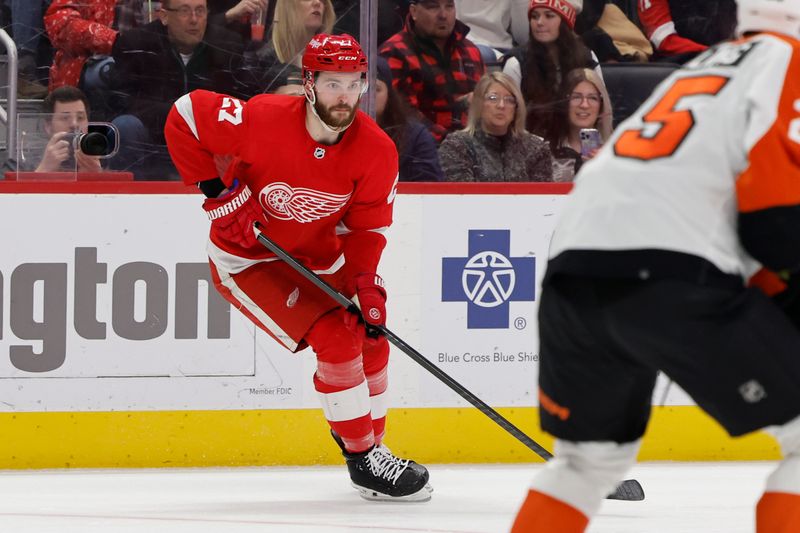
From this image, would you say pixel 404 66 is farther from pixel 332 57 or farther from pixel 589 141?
pixel 332 57

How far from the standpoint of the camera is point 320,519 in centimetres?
323

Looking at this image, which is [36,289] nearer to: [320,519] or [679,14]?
[320,519]

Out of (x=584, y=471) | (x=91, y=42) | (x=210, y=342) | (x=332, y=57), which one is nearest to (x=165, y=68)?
(x=91, y=42)

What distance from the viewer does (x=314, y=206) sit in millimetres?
3471

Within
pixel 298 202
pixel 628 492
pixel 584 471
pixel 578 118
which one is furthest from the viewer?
pixel 578 118

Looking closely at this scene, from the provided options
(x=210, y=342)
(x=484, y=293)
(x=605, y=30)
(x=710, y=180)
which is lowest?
(x=210, y=342)

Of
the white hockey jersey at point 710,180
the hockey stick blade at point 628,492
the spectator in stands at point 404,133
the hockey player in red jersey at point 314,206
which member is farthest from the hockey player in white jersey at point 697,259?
the spectator in stands at point 404,133

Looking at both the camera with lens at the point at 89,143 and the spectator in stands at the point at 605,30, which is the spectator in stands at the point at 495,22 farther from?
the camera with lens at the point at 89,143

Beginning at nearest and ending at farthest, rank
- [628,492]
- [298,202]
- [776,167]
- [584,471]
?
[776,167] → [584,471] → [628,492] → [298,202]

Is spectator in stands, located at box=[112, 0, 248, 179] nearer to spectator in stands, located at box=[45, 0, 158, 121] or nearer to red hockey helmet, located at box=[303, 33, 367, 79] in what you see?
spectator in stands, located at box=[45, 0, 158, 121]

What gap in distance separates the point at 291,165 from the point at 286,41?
0.89 m

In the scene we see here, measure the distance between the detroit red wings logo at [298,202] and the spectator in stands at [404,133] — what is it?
77 cm

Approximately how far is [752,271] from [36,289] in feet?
8.32

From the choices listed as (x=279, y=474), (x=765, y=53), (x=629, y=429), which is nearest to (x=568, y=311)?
(x=629, y=429)
